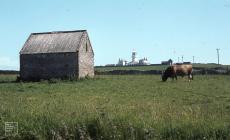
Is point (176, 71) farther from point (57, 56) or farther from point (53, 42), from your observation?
point (53, 42)

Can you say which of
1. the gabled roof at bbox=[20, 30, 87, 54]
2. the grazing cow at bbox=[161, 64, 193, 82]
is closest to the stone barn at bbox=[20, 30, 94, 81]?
the gabled roof at bbox=[20, 30, 87, 54]

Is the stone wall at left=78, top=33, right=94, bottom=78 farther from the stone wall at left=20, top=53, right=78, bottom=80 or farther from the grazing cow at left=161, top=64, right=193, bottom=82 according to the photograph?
the grazing cow at left=161, top=64, right=193, bottom=82

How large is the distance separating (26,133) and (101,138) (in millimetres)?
2015

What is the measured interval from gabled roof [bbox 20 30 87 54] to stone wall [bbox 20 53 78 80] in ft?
1.98

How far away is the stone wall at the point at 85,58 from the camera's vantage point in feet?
161

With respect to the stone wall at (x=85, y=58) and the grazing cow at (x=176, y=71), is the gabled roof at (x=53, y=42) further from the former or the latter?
the grazing cow at (x=176, y=71)

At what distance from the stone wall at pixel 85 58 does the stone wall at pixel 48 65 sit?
108 centimetres

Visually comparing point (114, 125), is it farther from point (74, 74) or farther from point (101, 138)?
point (74, 74)

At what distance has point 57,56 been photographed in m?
48.9

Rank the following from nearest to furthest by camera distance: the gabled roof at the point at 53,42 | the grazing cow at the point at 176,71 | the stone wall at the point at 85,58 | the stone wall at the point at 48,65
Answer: the grazing cow at the point at 176,71 → the stone wall at the point at 48,65 → the stone wall at the point at 85,58 → the gabled roof at the point at 53,42

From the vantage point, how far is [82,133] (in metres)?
10.8

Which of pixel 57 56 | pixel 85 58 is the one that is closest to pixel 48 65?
pixel 57 56

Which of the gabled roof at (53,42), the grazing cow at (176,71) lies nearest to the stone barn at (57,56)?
the gabled roof at (53,42)

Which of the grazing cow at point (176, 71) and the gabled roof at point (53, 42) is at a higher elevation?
the gabled roof at point (53, 42)
